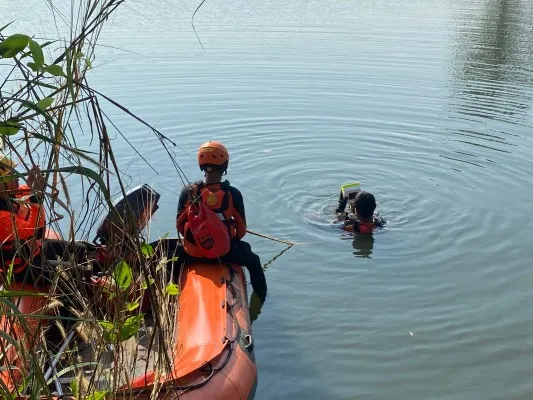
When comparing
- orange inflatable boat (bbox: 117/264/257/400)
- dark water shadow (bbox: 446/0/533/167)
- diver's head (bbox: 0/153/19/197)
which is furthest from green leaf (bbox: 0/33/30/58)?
dark water shadow (bbox: 446/0/533/167)

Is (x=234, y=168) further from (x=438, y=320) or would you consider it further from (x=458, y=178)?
(x=438, y=320)

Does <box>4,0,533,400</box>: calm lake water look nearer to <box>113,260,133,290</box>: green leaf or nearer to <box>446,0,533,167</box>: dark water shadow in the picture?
<box>446,0,533,167</box>: dark water shadow

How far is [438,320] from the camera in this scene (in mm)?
6211

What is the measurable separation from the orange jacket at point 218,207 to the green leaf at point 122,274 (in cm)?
292

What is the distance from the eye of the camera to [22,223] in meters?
4.23

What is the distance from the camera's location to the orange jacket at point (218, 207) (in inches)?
236

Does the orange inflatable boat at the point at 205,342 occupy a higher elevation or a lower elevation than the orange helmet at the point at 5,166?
lower

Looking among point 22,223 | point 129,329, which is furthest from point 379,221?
point 129,329

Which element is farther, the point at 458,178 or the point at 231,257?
the point at 458,178

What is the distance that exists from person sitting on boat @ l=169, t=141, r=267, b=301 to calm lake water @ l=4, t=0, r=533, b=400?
0.66m

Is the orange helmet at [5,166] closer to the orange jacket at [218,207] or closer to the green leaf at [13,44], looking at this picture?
the green leaf at [13,44]

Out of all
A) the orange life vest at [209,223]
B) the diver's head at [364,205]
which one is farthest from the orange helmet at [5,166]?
the diver's head at [364,205]

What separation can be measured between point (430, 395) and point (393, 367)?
16.0 inches

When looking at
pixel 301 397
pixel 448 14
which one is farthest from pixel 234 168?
pixel 448 14
